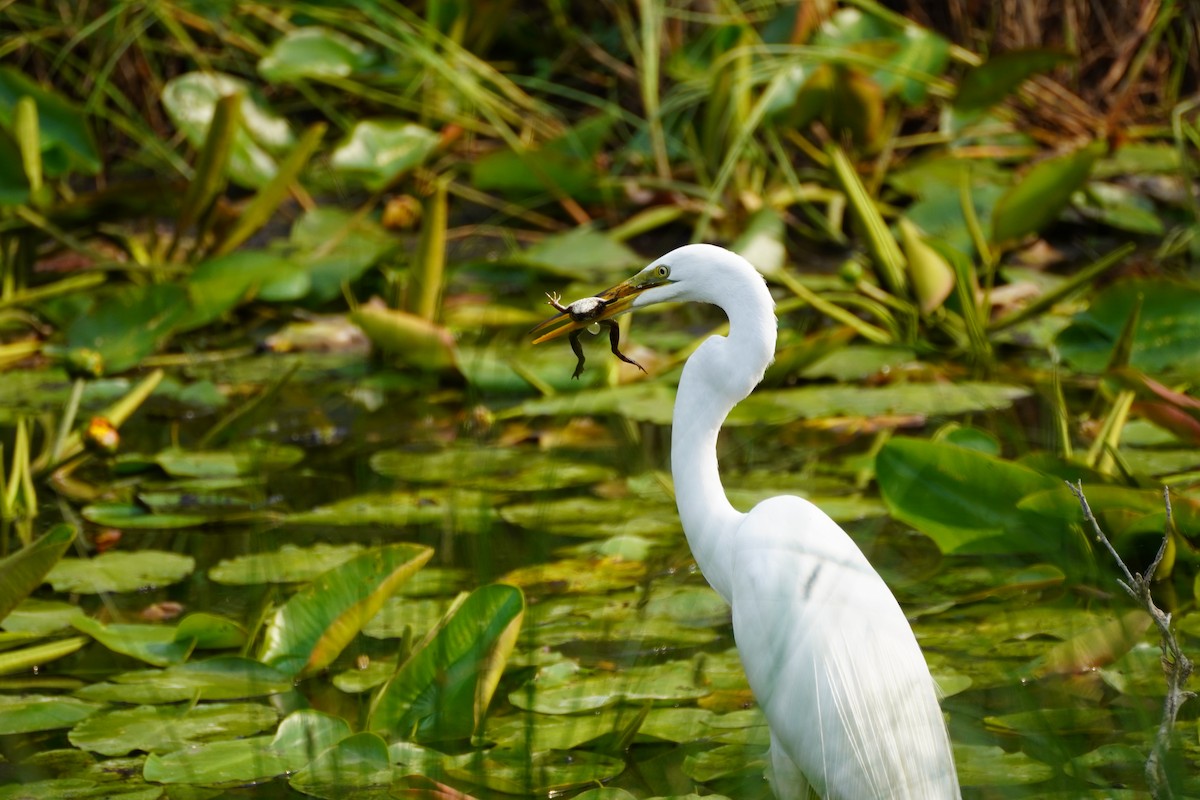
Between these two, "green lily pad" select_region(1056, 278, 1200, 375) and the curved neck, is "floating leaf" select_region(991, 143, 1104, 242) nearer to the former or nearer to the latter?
"green lily pad" select_region(1056, 278, 1200, 375)

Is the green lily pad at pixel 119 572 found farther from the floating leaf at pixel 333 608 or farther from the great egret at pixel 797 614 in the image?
the great egret at pixel 797 614

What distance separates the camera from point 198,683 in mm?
1907

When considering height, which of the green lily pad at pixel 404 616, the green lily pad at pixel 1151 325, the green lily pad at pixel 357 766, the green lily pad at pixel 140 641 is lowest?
the green lily pad at pixel 404 616

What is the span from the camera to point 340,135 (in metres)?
4.92

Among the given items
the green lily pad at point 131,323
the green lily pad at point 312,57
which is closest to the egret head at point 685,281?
the green lily pad at point 131,323

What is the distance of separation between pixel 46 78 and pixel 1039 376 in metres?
3.37

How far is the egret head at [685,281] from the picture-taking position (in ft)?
5.24

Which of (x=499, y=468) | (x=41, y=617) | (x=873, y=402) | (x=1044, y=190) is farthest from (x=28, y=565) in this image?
(x=1044, y=190)

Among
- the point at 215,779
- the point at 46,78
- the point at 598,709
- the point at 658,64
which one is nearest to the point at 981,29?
the point at 658,64

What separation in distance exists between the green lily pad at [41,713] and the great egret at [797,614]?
2.87ft

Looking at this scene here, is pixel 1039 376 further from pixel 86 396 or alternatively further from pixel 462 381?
pixel 86 396

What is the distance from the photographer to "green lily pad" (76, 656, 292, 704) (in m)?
1.88

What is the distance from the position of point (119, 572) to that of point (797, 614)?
4.13 ft

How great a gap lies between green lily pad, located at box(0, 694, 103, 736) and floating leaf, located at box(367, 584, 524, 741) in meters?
0.44
